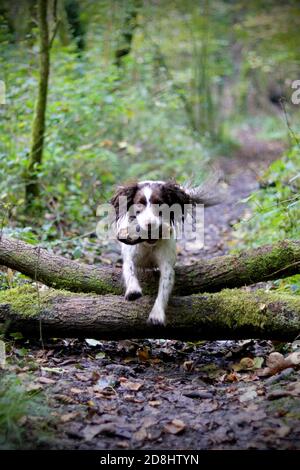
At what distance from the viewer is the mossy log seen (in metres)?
4.53

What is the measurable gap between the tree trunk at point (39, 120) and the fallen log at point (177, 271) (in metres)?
2.98

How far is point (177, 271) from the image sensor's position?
5.12m

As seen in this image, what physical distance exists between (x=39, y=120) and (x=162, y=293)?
14.8 ft

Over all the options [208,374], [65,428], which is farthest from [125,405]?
[208,374]

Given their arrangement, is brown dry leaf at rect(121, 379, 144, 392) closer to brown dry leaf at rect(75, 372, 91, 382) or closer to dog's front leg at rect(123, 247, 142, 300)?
brown dry leaf at rect(75, 372, 91, 382)

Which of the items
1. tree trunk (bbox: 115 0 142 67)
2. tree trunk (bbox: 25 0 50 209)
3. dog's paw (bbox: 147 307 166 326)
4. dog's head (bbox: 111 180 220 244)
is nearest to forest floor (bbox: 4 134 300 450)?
dog's paw (bbox: 147 307 166 326)

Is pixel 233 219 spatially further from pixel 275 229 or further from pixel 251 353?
Answer: pixel 251 353

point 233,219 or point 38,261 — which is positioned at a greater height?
point 38,261

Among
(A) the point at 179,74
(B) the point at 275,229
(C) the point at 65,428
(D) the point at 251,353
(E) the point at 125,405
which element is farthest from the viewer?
(A) the point at 179,74

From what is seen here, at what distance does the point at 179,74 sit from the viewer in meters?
16.3

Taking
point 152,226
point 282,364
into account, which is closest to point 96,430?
point 282,364

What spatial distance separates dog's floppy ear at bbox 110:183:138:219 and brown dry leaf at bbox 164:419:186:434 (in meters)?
2.02
